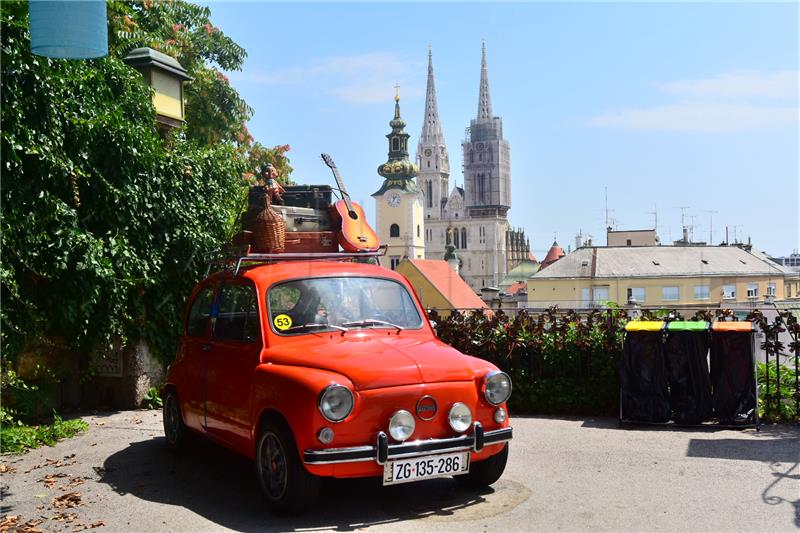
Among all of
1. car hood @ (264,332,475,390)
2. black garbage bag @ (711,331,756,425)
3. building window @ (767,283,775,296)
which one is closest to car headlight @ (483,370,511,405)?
car hood @ (264,332,475,390)

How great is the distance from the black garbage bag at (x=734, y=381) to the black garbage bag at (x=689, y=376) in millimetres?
110

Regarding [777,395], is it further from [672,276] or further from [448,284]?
[672,276]

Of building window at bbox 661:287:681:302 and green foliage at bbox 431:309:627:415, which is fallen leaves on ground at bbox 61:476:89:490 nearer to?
green foliage at bbox 431:309:627:415

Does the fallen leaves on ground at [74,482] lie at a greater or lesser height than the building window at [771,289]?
greater

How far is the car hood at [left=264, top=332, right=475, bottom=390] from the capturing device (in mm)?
6500

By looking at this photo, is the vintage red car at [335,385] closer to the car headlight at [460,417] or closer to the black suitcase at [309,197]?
the car headlight at [460,417]

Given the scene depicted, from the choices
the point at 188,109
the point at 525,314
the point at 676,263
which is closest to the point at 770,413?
the point at 525,314

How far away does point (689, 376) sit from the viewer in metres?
9.66

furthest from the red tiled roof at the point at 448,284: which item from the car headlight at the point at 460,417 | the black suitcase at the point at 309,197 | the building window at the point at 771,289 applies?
the car headlight at the point at 460,417

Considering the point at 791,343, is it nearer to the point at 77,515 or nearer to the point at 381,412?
the point at 381,412

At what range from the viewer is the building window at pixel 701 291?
72.3m

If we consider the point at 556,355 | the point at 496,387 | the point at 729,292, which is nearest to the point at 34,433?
the point at 496,387

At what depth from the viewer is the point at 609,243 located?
101 m

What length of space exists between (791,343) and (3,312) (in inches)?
332
